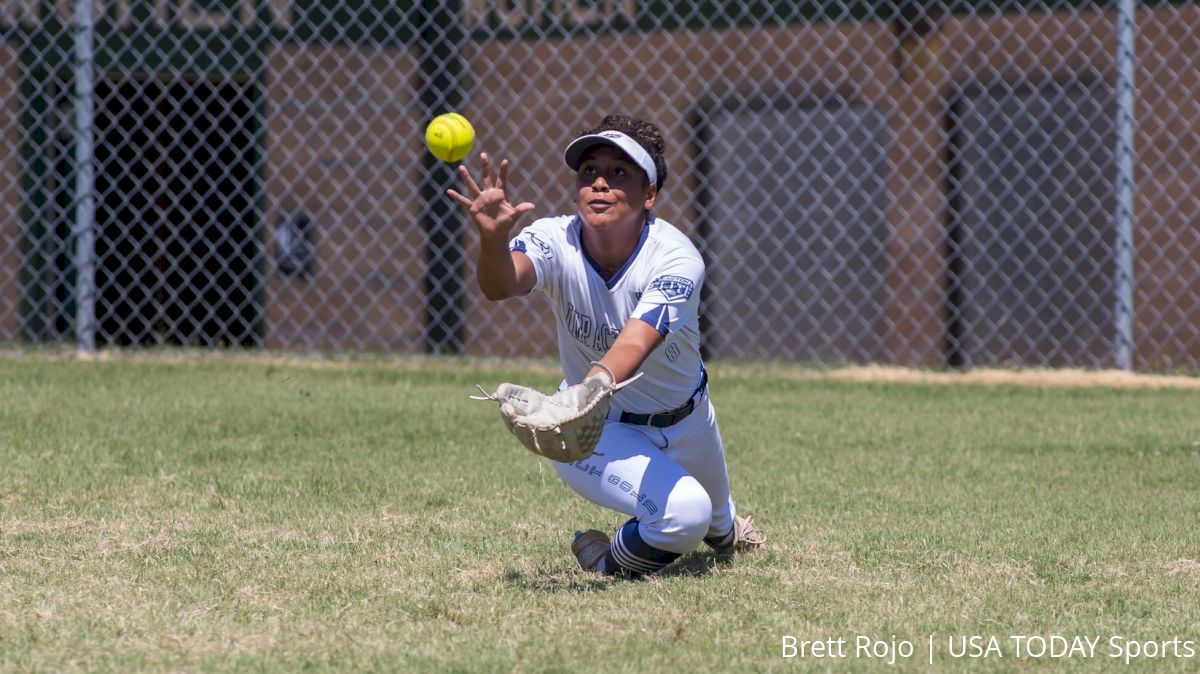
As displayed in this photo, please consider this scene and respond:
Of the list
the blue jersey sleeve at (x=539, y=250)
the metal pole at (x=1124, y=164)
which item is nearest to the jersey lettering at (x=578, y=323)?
the blue jersey sleeve at (x=539, y=250)

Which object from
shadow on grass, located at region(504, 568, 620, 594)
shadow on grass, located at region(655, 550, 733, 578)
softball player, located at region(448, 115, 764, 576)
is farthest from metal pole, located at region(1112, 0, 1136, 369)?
shadow on grass, located at region(504, 568, 620, 594)

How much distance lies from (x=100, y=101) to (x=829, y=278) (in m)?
5.06

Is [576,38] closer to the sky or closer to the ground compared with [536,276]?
closer to the sky

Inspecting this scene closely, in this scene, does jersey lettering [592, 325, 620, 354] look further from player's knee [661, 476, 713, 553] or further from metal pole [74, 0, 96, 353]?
metal pole [74, 0, 96, 353]

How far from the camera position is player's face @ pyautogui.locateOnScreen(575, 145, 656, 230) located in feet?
14.2

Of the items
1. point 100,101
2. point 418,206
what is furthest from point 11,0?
point 418,206

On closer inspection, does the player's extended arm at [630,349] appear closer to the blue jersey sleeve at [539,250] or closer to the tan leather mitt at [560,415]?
the tan leather mitt at [560,415]

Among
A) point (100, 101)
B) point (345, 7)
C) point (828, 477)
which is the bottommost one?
point (828, 477)

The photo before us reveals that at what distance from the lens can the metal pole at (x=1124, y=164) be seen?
26.5 ft

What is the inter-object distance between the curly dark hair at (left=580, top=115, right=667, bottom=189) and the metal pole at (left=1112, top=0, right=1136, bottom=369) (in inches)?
175

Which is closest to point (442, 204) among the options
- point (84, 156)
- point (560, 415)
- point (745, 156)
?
point (745, 156)

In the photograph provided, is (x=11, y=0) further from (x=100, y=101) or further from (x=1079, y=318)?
(x=1079, y=318)

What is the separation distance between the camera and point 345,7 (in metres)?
9.08

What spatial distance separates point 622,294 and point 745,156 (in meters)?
4.94
